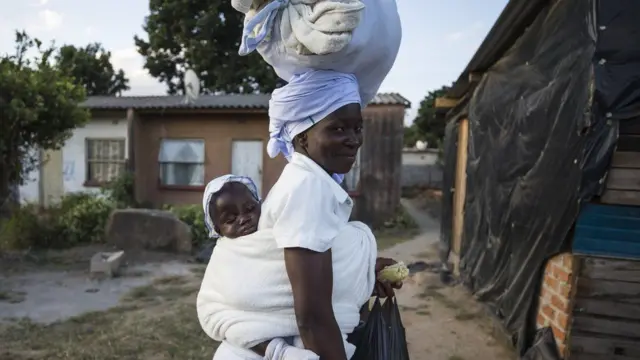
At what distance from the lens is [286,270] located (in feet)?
3.40

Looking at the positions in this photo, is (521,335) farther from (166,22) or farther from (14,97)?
(166,22)

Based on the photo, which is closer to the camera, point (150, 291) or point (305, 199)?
point (305, 199)

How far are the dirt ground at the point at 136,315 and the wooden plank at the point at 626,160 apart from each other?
75.8 inches

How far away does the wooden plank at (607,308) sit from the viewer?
2889 mm

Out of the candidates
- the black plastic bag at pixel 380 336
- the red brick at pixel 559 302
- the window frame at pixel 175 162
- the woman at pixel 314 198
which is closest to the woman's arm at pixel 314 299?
the woman at pixel 314 198

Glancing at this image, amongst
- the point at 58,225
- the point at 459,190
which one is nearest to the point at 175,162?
the point at 58,225

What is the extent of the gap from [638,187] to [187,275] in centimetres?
555

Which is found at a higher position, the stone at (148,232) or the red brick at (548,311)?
the red brick at (548,311)

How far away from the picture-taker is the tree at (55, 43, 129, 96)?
23.2 meters

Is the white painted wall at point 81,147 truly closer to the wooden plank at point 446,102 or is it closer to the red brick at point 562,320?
the wooden plank at point 446,102

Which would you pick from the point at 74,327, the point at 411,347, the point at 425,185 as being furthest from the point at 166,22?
the point at 411,347

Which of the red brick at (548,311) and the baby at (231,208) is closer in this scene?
the baby at (231,208)

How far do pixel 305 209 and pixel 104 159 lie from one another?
1153 cm

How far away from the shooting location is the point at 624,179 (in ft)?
9.12
